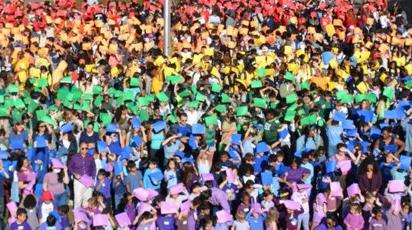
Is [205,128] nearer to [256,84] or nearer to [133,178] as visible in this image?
[133,178]

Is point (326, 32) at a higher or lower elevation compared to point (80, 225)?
higher

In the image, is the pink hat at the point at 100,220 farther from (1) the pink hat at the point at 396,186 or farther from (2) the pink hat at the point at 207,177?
(1) the pink hat at the point at 396,186

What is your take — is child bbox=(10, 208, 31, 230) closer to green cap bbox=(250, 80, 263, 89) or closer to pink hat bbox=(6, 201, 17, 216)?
pink hat bbox=(6, 201, 17, 216)

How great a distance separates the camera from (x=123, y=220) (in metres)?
15.7

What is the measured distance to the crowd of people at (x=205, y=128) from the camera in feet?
53.1

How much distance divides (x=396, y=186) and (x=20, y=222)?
225 inches

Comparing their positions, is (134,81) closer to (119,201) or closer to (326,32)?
(119,201)

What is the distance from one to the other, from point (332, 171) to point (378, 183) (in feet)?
2.60

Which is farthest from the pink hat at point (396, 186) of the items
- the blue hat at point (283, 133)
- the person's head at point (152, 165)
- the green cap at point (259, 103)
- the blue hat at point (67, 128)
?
the blue hat at point (67, 128)

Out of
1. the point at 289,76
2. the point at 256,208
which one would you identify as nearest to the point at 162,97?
the point at 289,76

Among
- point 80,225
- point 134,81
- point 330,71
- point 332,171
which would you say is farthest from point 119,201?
point 330,71

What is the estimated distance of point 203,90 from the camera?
21.0 metres

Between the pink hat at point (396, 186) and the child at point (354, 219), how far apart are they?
0.92 metres

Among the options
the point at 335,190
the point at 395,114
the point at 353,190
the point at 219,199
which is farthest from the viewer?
the point at 395,114
